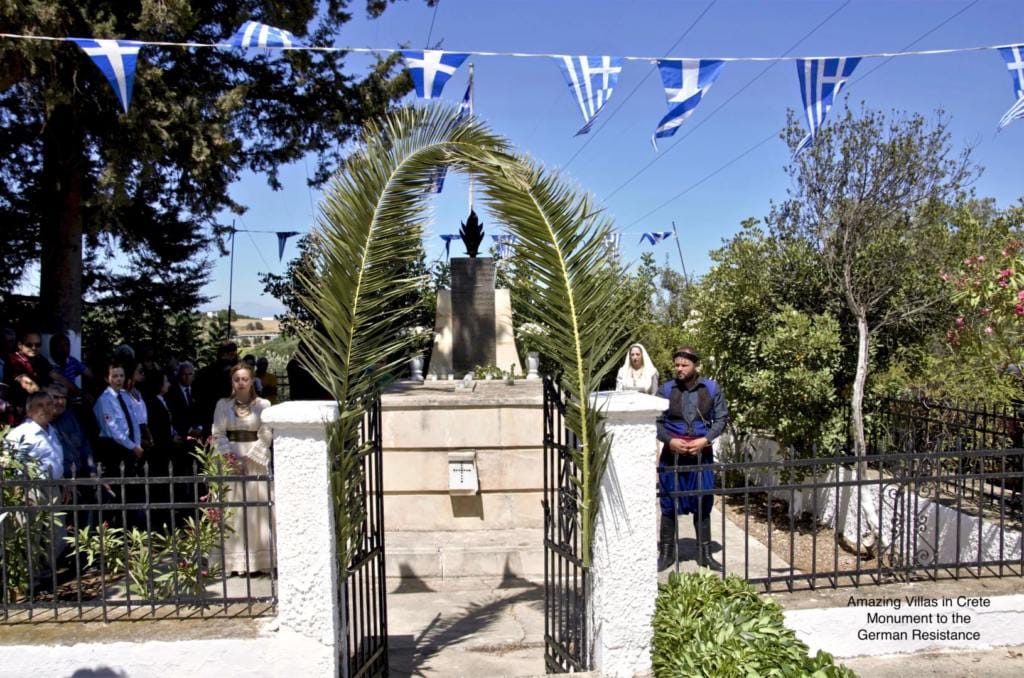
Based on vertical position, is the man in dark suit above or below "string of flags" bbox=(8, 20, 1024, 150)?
below

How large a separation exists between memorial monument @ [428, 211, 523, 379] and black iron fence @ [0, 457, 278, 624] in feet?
19.5

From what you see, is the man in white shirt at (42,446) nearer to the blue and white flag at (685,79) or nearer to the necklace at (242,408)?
the necklace at (242,408)

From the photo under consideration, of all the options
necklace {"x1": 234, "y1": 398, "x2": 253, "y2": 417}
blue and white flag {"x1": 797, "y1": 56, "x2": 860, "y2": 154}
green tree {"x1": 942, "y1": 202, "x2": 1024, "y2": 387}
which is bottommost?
necklace {"x1": 234, "y1": 398, "x2": 253, "y2": 417}

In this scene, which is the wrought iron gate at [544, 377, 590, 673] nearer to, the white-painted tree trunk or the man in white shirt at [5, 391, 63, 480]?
the man in white shirt at [5, 391, 63, 480]

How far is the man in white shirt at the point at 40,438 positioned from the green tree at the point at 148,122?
585cm

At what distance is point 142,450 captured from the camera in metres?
6.57

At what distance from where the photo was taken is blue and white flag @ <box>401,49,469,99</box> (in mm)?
6445

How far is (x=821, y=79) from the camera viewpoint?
6195 mm

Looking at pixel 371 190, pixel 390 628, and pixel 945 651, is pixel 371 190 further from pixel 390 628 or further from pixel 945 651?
pixel 945 651

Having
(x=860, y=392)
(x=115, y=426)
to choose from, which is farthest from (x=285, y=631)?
(x=860, y=392)

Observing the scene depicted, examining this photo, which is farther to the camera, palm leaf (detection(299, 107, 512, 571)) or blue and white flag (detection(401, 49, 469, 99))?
blue and white flag (detection(401, 49, 469, 99))

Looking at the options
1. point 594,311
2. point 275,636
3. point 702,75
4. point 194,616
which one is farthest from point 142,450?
point 702,75

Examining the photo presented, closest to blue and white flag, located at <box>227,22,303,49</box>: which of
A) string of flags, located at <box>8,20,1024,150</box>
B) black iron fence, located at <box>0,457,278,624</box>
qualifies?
string of flags, located at <box>8,20,1024,150</box>

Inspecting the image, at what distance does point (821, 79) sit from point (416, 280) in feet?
13.8
